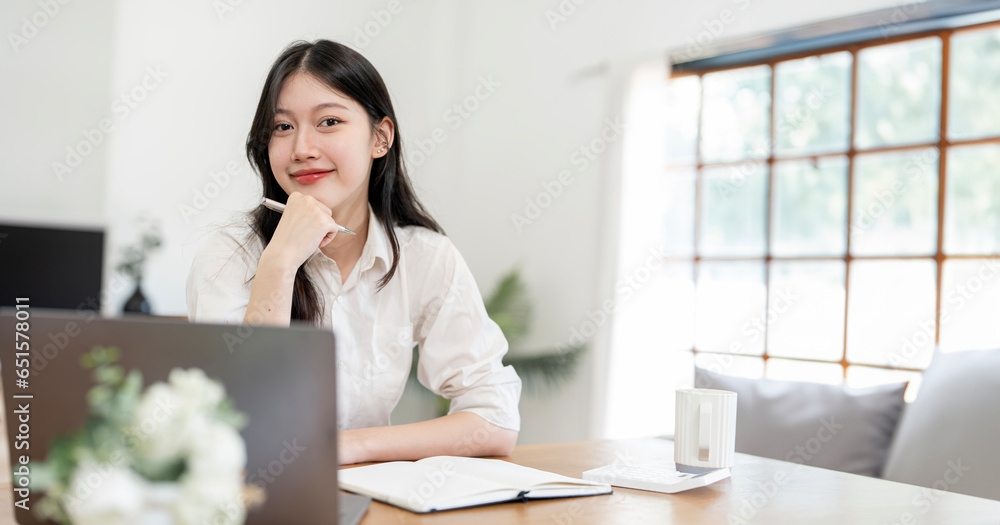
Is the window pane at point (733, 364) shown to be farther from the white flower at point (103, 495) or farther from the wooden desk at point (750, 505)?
the white flower at point (103, 495)

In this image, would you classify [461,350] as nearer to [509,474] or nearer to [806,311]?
[509,474]

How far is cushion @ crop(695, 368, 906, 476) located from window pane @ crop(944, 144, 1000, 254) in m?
0.61

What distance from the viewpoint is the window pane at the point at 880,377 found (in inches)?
104

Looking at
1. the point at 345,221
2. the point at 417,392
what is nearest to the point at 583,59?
the point at 417,392

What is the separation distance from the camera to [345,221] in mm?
1554

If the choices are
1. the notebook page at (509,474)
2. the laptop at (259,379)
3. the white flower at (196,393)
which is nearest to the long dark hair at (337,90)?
the notebook page at (509,474)

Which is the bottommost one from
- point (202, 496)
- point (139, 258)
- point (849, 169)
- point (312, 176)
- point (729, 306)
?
point (202, 496)

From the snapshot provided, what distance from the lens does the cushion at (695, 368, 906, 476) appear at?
221cm

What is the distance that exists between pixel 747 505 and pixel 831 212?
2.19m

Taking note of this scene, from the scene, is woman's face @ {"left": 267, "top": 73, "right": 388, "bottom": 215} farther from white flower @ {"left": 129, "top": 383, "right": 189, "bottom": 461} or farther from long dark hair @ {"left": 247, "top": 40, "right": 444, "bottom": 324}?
white flower @ {"left": 129, "top": 383, "right": 189, "bottom": 461}

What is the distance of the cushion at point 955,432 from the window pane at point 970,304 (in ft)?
1.37

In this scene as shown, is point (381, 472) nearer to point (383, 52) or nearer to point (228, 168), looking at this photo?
point (228, 168)

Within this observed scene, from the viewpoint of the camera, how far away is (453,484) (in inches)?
35.9

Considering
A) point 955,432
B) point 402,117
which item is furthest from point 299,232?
point 402,117
